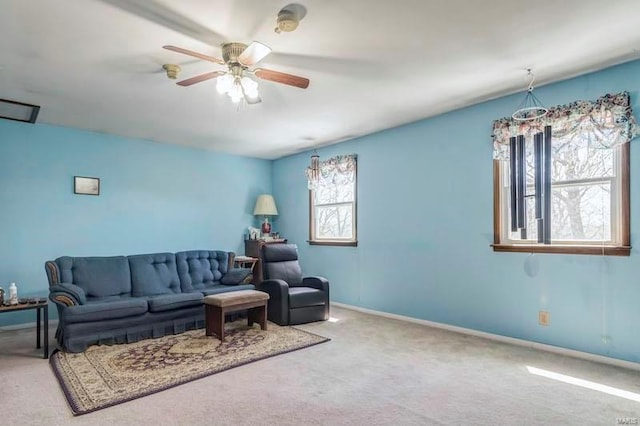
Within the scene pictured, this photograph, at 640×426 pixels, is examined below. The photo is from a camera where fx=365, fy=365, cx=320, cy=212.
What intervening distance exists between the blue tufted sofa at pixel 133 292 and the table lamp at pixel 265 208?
130 centimetres

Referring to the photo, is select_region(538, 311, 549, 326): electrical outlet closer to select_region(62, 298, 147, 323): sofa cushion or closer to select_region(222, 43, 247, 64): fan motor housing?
select_region(222, 43, 247, 64): fan motor housing

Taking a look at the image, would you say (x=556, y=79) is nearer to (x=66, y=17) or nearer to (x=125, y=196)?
(x=66, y=17)

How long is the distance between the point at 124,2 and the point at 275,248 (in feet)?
10.8

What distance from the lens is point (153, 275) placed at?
4.38 meters

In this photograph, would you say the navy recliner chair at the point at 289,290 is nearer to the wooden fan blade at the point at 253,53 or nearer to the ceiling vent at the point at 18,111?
the wooden fan blade at the point at 253,53

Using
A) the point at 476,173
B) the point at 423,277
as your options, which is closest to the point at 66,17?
the point at 476,173

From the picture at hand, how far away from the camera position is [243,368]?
2949mm

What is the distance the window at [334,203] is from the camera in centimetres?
536

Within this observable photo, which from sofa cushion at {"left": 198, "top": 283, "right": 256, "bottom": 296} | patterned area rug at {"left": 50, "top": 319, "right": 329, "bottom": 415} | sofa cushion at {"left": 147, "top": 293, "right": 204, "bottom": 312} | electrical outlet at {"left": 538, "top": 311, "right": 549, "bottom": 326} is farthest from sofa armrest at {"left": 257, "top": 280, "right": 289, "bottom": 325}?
electrical outlet at {"left": 538, "top": 311, "right": 549, "bottom": 326}

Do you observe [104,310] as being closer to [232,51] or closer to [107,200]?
[107,200]

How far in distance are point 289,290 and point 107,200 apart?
275cm

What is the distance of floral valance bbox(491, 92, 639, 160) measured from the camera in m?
2.92

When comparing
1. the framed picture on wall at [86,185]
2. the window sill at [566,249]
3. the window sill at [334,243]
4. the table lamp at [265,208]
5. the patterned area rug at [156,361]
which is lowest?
the patterned area rug at [156,361]

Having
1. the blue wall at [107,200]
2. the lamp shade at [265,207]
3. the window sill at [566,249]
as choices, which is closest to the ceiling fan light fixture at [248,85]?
the window sill at [566,249]
